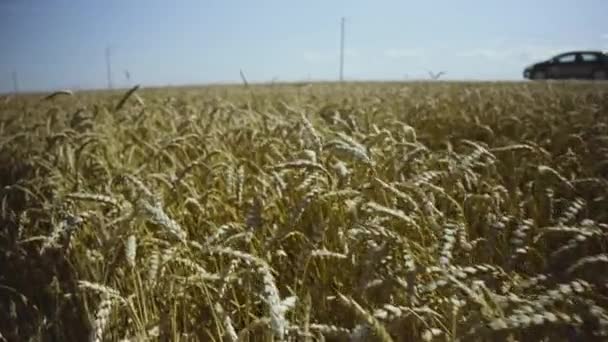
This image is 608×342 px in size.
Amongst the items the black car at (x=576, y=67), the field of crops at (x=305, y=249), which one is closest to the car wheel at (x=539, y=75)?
the black car at (x=576, y=67)

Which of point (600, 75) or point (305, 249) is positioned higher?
point (600, 75)

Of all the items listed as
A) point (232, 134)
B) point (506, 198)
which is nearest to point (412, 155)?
point (506, 198)

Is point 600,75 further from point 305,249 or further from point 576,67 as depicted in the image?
point 305,249

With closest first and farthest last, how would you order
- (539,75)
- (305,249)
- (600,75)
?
(305,249) < (600,75) < (539,75)

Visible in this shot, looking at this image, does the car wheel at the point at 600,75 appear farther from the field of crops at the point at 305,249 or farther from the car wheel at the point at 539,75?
the field of crops at the point at 305,249

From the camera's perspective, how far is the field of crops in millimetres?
1021

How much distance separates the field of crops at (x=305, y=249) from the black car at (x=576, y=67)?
56.1ft

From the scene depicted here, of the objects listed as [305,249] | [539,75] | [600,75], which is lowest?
[305,249]

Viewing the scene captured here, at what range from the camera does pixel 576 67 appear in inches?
675

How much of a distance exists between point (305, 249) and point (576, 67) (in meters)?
19.5

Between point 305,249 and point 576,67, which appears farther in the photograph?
point 576,67

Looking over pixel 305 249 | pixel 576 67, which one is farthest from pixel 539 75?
pixel 305 249

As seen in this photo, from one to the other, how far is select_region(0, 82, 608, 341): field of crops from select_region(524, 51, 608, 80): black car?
17087 mm

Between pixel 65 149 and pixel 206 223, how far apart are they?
1.20m
